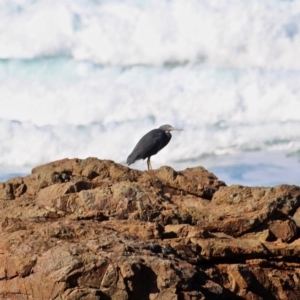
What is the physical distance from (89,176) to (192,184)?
6.59 feet

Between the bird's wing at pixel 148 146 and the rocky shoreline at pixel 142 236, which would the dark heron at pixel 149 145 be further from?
the rocky shoreline at pixel 142 236

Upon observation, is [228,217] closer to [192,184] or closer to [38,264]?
[192,184]

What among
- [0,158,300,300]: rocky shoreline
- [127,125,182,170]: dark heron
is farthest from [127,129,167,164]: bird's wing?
[0,158,300,300]: rocky shoreline

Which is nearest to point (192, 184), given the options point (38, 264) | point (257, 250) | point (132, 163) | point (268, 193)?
point (268, 193)

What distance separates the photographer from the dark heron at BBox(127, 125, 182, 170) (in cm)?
2412

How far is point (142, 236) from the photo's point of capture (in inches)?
516

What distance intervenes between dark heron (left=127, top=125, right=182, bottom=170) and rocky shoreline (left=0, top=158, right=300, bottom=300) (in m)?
6.44

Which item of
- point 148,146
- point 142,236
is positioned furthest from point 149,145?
point 142,236

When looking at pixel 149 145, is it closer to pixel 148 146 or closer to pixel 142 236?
pixel 148 146

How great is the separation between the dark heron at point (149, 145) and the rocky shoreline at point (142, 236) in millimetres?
6438

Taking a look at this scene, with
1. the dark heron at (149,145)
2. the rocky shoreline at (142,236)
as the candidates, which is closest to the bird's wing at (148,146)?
the dark heron at (149,145)

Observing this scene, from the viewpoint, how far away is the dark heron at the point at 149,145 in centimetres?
2412

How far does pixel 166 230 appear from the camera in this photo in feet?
44.5

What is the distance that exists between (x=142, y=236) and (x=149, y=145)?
11.3 m
